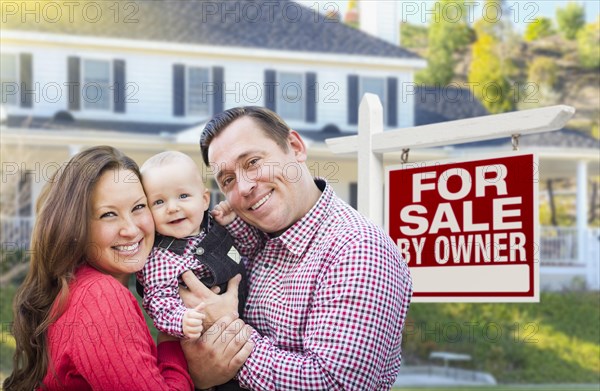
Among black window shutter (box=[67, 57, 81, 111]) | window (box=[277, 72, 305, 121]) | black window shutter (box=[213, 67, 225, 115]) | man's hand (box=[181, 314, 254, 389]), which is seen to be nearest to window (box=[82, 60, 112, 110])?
black window shutter (box=[67, 57, 81, 111])

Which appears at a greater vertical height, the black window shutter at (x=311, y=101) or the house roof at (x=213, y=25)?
the house roof at (x=213, y=25)

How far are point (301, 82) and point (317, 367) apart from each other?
19341 millimetres

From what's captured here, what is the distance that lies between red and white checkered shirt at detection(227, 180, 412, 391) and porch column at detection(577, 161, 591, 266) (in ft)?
61.5

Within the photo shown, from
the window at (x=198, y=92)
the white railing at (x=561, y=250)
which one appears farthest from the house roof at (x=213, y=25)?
the white railing at (x=561, y=250)

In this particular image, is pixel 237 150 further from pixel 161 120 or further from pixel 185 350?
pixel 161 120

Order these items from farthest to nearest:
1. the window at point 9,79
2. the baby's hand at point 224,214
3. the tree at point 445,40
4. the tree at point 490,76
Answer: the tree at point 445,40, the tree at point 490,76, the window at point 9,79, the baby's hand at point 224,214

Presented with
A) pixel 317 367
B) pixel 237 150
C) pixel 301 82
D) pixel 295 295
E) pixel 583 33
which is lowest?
pixel 317 367

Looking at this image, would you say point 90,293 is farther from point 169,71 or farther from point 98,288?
point 169,71

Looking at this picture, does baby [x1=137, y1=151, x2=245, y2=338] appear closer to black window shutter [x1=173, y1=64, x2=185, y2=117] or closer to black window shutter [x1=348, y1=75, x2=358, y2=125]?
black window shutter [x1=173, y1=64, x2=185, y2=117]

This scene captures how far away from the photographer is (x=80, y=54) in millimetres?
20438

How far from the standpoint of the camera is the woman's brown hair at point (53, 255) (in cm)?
270

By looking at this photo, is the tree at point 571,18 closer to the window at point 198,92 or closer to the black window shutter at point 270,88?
the black window shutter at point 270,88

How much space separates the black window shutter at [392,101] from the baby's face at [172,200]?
1899 cm

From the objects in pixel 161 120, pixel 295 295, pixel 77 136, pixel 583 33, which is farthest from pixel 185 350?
pixel 583 33
